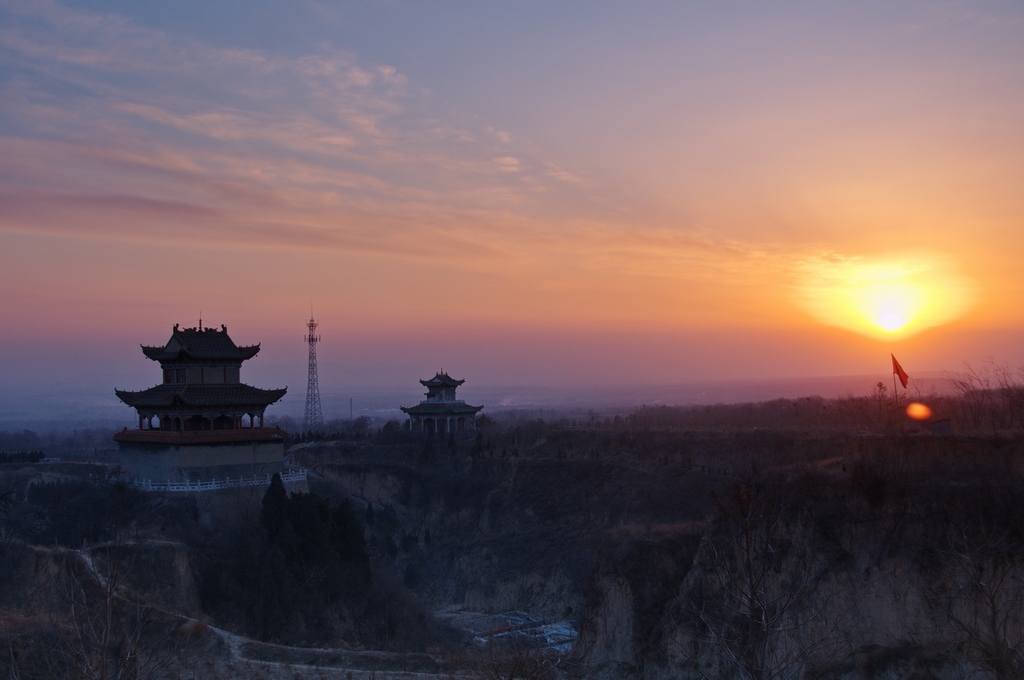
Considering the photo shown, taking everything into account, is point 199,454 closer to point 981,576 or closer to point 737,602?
point 737,602

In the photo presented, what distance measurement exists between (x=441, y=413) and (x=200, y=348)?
111 feet

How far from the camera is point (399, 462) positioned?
63.2 metres

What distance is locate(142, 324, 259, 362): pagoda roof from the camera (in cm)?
4484

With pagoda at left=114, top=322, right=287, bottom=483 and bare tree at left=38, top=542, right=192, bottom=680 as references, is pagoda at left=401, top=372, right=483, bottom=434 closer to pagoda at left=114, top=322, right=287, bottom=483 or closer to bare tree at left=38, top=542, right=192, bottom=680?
pagoda at left=114, top=322, right=287, bottom=483

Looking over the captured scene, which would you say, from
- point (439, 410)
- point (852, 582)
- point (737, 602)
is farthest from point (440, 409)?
point (852, 582)

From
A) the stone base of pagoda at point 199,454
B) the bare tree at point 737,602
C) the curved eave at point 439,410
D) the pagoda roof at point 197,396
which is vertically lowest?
the bare tree at point 737,602

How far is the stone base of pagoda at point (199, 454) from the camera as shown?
140 ft

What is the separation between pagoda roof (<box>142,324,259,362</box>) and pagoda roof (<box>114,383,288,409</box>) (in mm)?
1477

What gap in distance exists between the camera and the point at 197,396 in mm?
44375

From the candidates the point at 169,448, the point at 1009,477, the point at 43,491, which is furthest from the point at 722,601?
the point at 43,491

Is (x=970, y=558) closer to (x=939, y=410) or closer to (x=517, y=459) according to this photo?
(x=939, y=410)

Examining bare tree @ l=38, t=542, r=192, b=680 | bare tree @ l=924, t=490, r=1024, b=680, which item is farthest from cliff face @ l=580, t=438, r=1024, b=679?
bare tree @ l=38, t=542, r=192, b=680

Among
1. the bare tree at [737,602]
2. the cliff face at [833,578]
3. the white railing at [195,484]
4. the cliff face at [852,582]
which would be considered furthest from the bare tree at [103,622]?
the bare tree at [737,602]

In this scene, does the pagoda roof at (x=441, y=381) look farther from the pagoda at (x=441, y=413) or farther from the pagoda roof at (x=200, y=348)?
the pagoda roof at (x=200, y=348)
